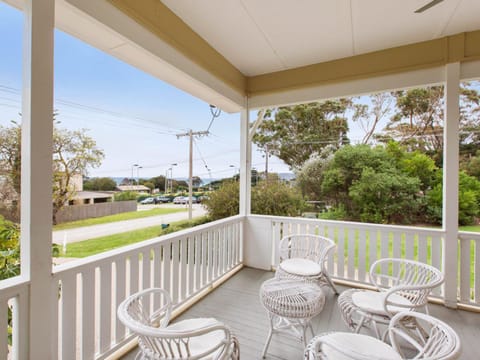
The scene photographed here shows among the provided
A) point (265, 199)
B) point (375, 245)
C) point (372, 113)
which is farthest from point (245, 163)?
point (372, 113)

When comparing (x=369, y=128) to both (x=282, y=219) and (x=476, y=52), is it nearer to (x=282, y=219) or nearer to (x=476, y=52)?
(x=476, y=52)

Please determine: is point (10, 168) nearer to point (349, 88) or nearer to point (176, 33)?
point (176, 33)

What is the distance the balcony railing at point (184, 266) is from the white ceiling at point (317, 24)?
7.18ft

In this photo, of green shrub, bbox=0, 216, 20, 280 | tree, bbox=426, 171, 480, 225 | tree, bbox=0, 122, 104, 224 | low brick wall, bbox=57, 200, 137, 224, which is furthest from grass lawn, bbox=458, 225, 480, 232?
green shrub, bbox=0, 216, 20, 280

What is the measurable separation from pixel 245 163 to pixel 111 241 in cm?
228

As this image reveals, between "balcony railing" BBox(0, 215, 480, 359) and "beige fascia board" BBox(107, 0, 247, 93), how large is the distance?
1.87 meters

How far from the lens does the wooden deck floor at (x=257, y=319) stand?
1.90 m

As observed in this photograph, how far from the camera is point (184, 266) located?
253 centimetres

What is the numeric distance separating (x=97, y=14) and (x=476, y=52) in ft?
11.9

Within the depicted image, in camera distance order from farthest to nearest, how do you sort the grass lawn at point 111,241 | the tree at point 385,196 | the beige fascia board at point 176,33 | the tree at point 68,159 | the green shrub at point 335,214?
the green shrub at point 335,214 → the tree at point 385,196 → the beige fascia board at point 176,33 → the grass lawn at point 111,241 → the tree at point 68,159

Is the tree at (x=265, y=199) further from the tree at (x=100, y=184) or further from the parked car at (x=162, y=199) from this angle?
the tree at (x=100, y=184)

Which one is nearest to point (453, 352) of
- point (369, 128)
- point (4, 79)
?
point (4, 79)

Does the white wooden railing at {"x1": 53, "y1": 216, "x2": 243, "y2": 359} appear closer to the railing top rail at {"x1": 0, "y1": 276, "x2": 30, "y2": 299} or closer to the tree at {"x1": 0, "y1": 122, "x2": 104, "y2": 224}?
the railing top rail at {"x1": 0, "y1": 276, "x2": 30, "y2": 299}

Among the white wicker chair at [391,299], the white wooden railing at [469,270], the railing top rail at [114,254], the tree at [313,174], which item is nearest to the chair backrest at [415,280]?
the white wicker chair at [391,299]
